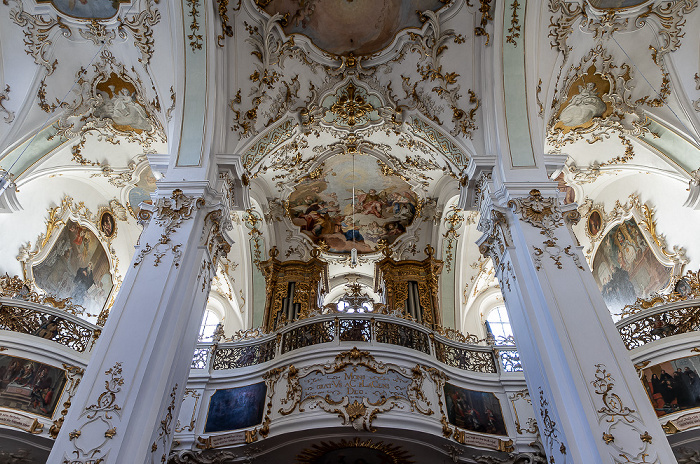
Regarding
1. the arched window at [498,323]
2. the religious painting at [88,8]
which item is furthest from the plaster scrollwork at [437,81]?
the arched window at [498,323]

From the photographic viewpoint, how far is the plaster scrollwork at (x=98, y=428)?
16.7 feet

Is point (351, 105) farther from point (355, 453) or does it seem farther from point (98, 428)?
point (98, 428)

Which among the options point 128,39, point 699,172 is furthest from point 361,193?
point 699,172

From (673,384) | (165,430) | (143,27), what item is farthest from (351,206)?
(165,430)

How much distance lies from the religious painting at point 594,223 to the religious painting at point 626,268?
28 centimetres

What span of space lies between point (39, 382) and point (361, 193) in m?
8.03

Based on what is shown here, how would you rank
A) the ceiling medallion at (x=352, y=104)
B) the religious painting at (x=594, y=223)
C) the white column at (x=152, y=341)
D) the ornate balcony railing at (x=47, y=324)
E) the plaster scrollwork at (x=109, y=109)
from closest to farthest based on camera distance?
the white column at (x=152, y=341), the ornate balcony railing at (x=47, y=324), the plaster scrollwork at (x=109, y=109), the ceiling medallion at (x=352, y=104), the religious painting at (x=594, y=223)

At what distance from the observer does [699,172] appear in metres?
9.92

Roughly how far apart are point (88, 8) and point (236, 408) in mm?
7541

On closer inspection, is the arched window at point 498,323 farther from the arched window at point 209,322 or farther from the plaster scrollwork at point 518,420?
the arched window at point 209,322

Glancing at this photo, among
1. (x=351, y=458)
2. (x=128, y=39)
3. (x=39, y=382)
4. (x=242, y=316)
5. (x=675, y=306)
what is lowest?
(x=351, y=458)

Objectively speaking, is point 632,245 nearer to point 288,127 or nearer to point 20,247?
point 288,127

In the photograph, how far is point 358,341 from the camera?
404 inches

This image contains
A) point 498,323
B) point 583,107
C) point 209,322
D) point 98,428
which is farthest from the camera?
point 498,323
